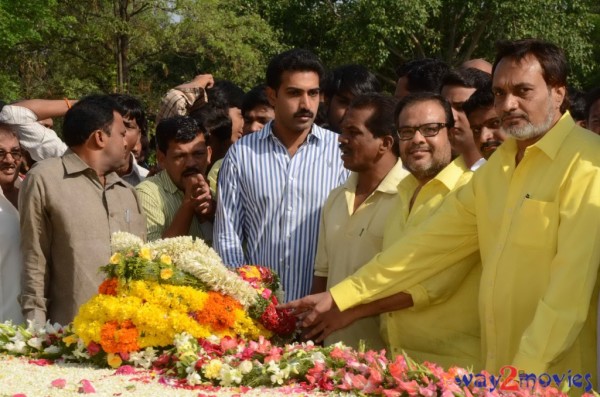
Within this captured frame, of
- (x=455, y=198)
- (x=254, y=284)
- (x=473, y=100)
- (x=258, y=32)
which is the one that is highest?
(x=258, y=32)

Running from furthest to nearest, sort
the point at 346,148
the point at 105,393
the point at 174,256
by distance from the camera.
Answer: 1. the point at 346,148
2. the point at 174,256
3. the point at 105,393

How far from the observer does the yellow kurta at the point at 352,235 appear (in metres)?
5.21

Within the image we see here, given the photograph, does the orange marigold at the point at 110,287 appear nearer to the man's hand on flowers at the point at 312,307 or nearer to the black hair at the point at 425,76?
the man's hand on flowers at the point at 312,307

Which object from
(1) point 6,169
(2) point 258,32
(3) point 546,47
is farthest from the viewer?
(2) point 258,32

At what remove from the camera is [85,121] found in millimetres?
5836

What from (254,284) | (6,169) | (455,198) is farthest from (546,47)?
(6,169)

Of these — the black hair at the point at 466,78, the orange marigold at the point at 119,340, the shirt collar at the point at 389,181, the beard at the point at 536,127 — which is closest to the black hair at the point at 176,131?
the shirt collar at the point at 389,181

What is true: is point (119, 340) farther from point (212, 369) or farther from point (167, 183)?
point (167, 183)

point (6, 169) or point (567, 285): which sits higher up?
point (6, 169)

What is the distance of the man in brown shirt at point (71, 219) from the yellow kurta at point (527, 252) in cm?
185

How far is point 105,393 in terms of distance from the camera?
12.3ft

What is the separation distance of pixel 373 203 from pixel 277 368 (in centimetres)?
172

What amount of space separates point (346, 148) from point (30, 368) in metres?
2.23

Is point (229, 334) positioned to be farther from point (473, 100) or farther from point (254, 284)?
point (473, 100)
